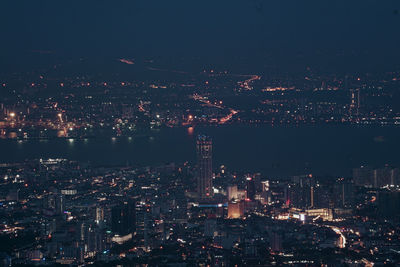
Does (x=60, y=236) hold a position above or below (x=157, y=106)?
below

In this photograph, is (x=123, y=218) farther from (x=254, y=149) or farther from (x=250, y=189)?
(x=254, y=149)

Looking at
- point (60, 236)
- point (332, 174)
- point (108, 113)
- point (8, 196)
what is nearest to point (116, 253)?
point (60, 236)

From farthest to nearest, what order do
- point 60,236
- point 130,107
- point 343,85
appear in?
point 130,107 → point 343,85 → point 60,236

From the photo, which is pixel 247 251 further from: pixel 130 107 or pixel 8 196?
pixel 130 107

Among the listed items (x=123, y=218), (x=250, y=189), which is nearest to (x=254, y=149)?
(x=250, y=189)

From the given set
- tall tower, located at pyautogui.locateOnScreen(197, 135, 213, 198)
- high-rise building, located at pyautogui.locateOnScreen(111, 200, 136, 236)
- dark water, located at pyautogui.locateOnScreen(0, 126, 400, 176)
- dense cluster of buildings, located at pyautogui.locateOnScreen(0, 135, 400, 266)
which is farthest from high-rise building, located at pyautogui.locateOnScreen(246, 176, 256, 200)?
high-rise building, located at pyautogui.locateOnScreen(111, 200, 136, 236)

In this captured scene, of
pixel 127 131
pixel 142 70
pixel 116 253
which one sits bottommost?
pixel 116 253

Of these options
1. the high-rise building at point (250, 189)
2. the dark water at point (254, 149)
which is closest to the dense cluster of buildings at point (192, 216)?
the high-rise building at point (250, 189)
